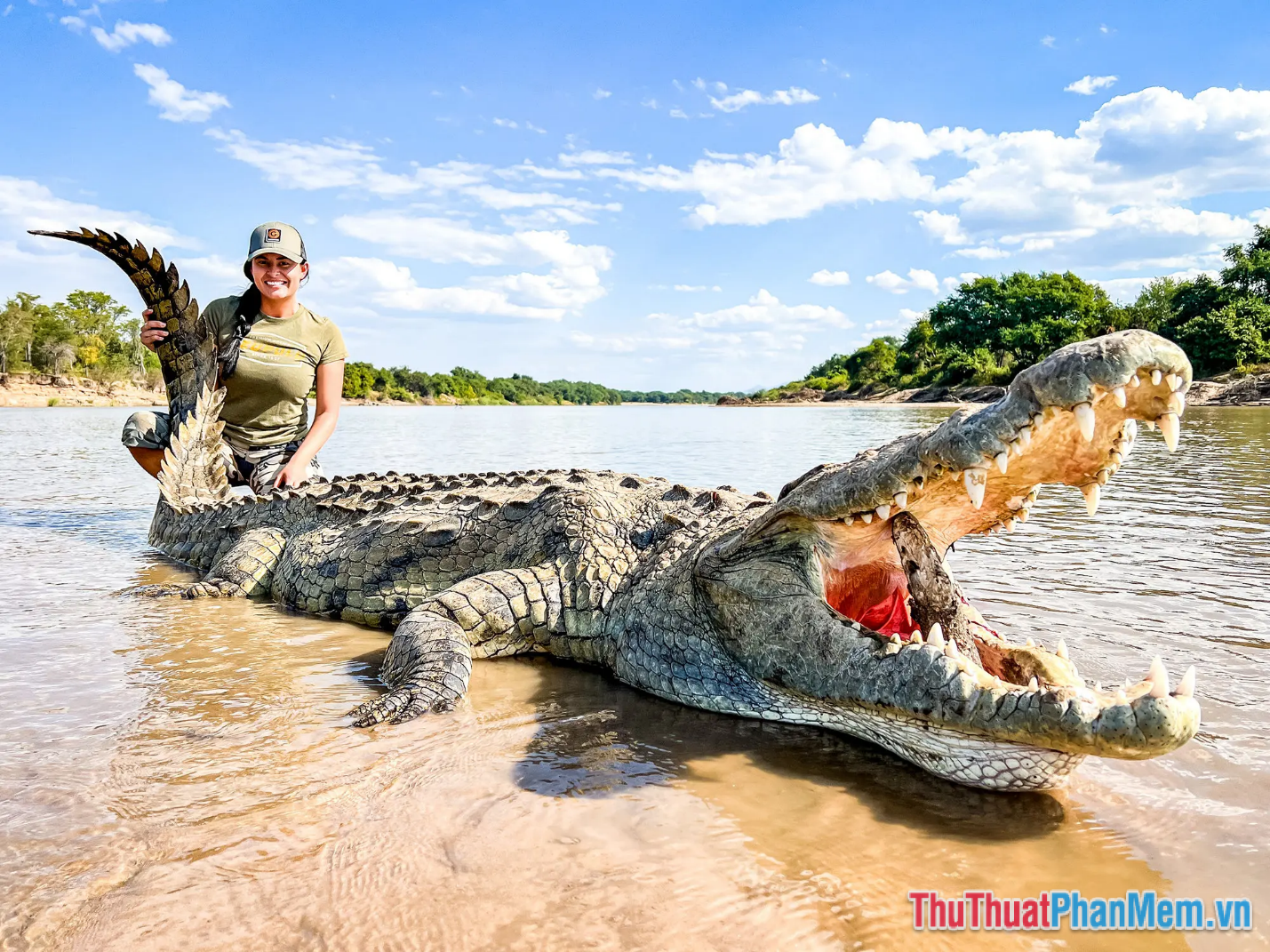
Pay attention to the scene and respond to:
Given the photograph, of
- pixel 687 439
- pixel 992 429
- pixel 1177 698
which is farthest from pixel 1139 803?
pixel 687 439

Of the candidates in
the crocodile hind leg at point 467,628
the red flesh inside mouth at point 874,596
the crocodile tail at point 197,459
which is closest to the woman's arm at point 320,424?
the crocodile tail at point 197,459

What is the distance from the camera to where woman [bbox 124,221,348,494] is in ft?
19.8

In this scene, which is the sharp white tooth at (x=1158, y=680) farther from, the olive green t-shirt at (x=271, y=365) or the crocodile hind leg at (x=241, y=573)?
the olive green t-shirt at (x=271, y=365)

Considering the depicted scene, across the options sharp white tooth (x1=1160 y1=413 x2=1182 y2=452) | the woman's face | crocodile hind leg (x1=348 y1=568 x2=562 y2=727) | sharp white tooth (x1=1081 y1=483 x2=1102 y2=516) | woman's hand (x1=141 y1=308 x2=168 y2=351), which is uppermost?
the woman's face

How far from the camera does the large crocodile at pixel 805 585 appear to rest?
2.12 m

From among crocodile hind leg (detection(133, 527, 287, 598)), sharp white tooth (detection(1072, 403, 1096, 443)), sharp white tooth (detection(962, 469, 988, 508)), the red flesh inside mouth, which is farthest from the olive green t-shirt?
sharp white tooth (detection(1072, 403, 1096, 443))

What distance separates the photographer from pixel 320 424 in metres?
6.30

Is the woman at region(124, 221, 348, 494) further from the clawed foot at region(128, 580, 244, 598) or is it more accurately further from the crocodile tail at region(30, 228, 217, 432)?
the clawed foot at region(128, 580, 244, 598)

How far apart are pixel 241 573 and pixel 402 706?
2685 millimetres

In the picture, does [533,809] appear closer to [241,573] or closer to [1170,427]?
[1170,427]

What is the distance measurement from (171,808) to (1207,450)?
46.9 feet

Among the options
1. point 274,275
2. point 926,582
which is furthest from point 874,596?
point 274,275

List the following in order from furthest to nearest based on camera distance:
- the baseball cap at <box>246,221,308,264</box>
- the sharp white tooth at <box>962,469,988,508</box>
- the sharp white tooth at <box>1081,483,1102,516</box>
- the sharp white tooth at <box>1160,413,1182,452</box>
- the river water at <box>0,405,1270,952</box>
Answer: the baseball cap at <box>246,221,308,264</box>, the sharp white tooth at <box>1081,483,1102,516</box>, the sharp white tooth at <box>962,469,988,508</box>, the sharp white tooth at <box>1160,413,1182,452</box>, the river water at <box>0,405,1270,952</box>

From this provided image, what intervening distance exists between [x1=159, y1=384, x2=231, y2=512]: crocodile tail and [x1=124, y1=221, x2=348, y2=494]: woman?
0.65ft
